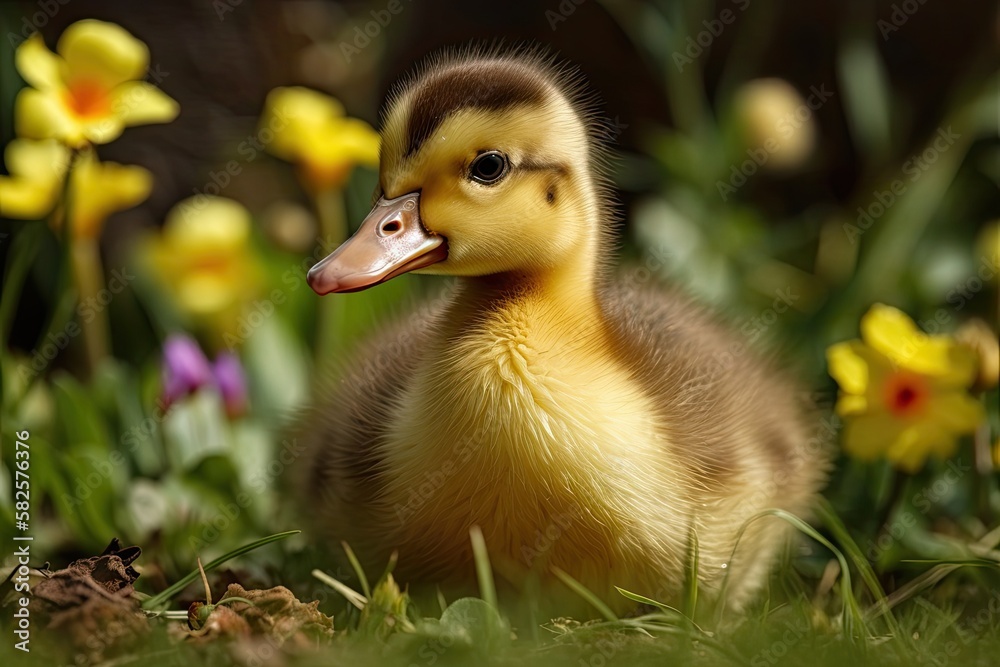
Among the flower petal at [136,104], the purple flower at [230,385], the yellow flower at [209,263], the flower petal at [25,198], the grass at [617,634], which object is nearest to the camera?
the grass at [617,634]

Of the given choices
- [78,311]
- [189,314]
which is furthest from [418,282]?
[78,311]

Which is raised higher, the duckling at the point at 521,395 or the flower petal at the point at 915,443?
the duckling at the point at 521,395

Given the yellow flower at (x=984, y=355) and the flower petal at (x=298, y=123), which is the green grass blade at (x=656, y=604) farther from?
the flower petal at (x=298, y=123)

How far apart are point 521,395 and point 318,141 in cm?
116

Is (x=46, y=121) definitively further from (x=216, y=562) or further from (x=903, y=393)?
(x=903, y=393)

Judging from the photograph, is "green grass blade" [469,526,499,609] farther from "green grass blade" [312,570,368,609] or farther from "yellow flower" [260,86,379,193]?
"yellow flower" [260,86,379,193]

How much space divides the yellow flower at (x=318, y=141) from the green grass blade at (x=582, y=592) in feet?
4.05

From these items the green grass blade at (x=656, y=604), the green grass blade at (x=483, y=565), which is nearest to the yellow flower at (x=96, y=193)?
the green grass blade at (x=483, y=565)

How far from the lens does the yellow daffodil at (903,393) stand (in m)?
1.84

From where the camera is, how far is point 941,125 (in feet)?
9.55

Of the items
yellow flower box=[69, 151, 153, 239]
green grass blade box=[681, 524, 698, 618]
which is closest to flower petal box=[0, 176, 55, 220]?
yellow flower box=[69, 151, 153, 239]

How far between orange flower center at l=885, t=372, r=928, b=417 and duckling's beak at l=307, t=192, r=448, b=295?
32.4 inches

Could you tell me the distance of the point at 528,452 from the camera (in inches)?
56.9

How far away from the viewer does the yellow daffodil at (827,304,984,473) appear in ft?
6.03
